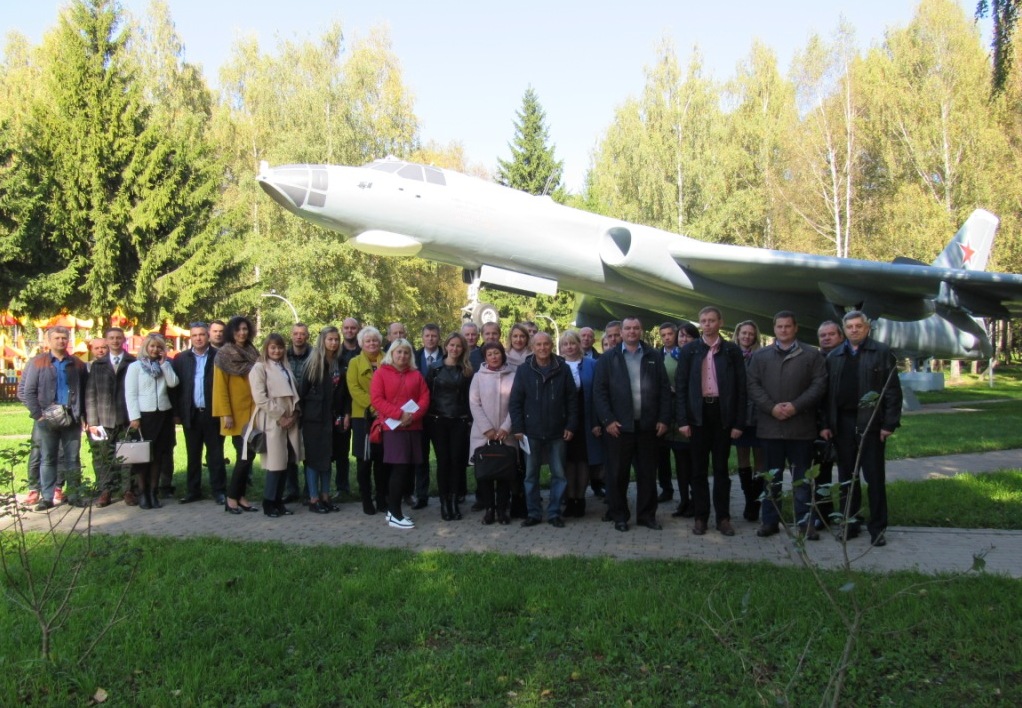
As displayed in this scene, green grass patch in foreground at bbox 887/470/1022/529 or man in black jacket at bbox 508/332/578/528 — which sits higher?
man in black jacket at bbox 508/332/578/528

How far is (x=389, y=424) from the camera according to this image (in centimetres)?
630

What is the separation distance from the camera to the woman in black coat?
22.6 feet

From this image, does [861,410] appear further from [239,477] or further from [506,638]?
[239,477]

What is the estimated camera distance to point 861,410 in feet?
18.2

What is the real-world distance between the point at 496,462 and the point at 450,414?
801 millimetres

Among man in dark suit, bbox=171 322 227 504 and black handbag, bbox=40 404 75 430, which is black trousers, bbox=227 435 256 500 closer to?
man in dark suit, bbox=171 322 227 504

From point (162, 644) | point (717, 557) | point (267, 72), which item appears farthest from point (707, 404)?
point (267, 72)

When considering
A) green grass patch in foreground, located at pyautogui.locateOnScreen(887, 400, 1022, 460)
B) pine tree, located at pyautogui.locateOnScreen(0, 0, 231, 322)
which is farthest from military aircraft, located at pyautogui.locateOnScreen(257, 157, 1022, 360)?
pine tree, located at pyautogui.locateOnScreen(0, 0, 231, 322)

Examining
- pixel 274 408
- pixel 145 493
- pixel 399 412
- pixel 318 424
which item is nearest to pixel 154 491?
pixel 145 493

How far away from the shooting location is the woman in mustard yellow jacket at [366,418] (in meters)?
6.71

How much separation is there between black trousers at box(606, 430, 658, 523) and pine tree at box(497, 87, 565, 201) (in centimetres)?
3831

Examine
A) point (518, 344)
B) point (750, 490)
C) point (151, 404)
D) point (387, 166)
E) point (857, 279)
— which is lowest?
point (750, 490)

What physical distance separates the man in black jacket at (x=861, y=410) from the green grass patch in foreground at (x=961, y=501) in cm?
90

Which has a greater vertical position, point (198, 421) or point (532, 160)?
point (532, 160)
